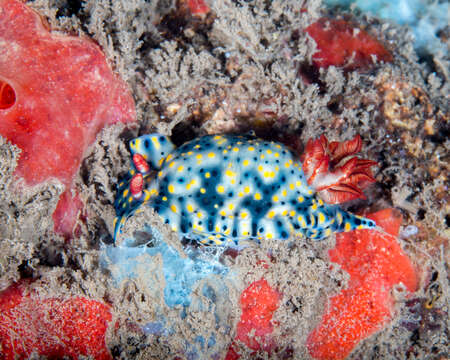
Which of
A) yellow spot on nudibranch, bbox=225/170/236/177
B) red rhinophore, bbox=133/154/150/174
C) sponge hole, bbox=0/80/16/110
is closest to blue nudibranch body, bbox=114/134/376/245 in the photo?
yellow spot on nudibranch, bbox=225/170/236/177

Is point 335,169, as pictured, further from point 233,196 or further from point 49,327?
point 49,327

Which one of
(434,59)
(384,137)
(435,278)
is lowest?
(435,278)

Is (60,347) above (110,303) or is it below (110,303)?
below

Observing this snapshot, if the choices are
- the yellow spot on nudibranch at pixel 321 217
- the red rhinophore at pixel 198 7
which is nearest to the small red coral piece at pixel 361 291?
the yellow spot on nudibranch at pixel 321 217

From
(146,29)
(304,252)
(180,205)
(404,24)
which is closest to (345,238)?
(304,252)

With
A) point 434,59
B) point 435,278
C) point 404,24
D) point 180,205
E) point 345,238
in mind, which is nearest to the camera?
point 180,205

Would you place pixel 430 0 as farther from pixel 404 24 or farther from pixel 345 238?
pixel 345 238

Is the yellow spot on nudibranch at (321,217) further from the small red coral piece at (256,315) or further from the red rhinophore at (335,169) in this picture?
the small red coral piece at (256,315)
